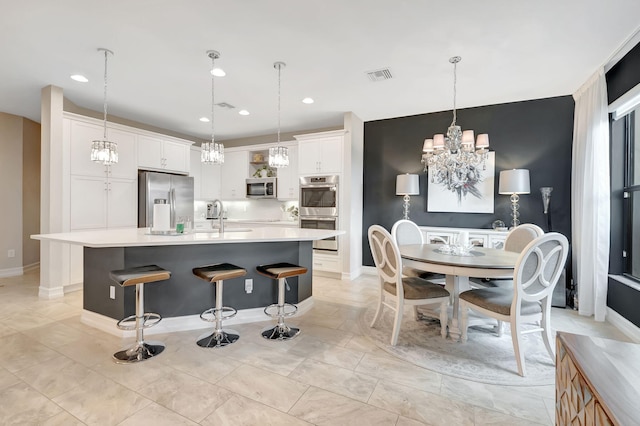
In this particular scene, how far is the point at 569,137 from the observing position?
4.02 m

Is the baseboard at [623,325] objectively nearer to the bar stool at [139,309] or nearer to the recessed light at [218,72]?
the bar stool at [139,309]

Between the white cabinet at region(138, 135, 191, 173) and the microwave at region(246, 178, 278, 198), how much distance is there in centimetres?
129

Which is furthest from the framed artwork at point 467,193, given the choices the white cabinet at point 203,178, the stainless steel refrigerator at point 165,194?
the white cabinet at point 203,178

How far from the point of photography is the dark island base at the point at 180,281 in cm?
278

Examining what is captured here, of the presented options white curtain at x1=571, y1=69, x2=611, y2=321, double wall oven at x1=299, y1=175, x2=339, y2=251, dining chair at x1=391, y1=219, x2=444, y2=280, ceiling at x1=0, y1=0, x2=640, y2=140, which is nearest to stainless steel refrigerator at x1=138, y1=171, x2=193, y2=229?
ceiling at x1=0, y1=0, x2=640, y2=140

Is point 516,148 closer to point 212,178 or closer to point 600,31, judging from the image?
point 600,31

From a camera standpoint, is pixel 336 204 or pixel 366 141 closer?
pixel 336 204

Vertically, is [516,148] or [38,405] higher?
[516,148]

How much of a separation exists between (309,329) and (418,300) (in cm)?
113

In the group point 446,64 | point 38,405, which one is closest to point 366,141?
point 446,64

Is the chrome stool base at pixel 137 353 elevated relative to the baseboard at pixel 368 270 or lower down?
lower down

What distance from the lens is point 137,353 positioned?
237 centimetres

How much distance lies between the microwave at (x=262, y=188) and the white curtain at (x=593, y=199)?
188 inches

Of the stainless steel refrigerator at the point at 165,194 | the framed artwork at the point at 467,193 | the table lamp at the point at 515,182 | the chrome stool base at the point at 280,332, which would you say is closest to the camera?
the chrome stool base at the point at 280,332
